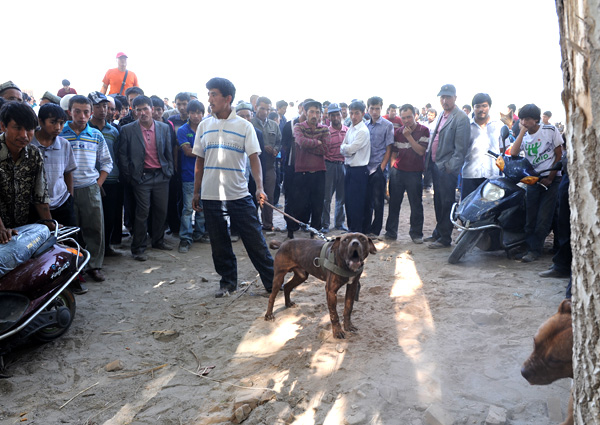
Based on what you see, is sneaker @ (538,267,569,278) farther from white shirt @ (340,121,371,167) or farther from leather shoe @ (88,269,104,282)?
leather shoe @ (88,269,104,282)

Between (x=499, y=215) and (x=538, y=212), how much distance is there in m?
0.49

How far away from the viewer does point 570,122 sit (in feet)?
5.09

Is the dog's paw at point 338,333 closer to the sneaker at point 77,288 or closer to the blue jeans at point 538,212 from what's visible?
the sneaker at point 77,288

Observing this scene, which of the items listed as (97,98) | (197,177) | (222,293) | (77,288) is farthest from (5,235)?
(97,98)

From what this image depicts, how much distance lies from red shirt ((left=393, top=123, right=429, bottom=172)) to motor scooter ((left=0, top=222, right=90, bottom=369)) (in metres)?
5.10

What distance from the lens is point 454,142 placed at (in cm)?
705

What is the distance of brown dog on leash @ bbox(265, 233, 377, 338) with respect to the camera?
3.82m

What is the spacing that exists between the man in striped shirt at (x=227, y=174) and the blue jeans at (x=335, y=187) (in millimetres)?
3658

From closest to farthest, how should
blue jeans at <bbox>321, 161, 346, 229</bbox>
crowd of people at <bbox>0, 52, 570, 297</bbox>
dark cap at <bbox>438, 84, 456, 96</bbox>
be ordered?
crowd of people at <bbox>0, 52, 570, 297</bbox>
dark cap at <bbox>438, 84, 456, 96</bbox>
blue jeans at <bbox>321, 161, 346, 229</bbox>

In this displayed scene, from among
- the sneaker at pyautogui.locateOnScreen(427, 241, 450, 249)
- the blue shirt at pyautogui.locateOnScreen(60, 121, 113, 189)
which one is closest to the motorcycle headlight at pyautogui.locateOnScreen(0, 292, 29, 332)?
the blue shirt at pyautogui.locateOnScreen(60, 121, 113, 189)

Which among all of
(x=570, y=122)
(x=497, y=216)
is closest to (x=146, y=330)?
(x=570, y=122)

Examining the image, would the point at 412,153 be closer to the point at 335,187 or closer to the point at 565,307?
the point at 335,187

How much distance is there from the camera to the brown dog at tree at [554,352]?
208cm

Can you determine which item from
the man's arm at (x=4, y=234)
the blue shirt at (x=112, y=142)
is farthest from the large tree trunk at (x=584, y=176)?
the blue shirt at (x=112, y=142)
